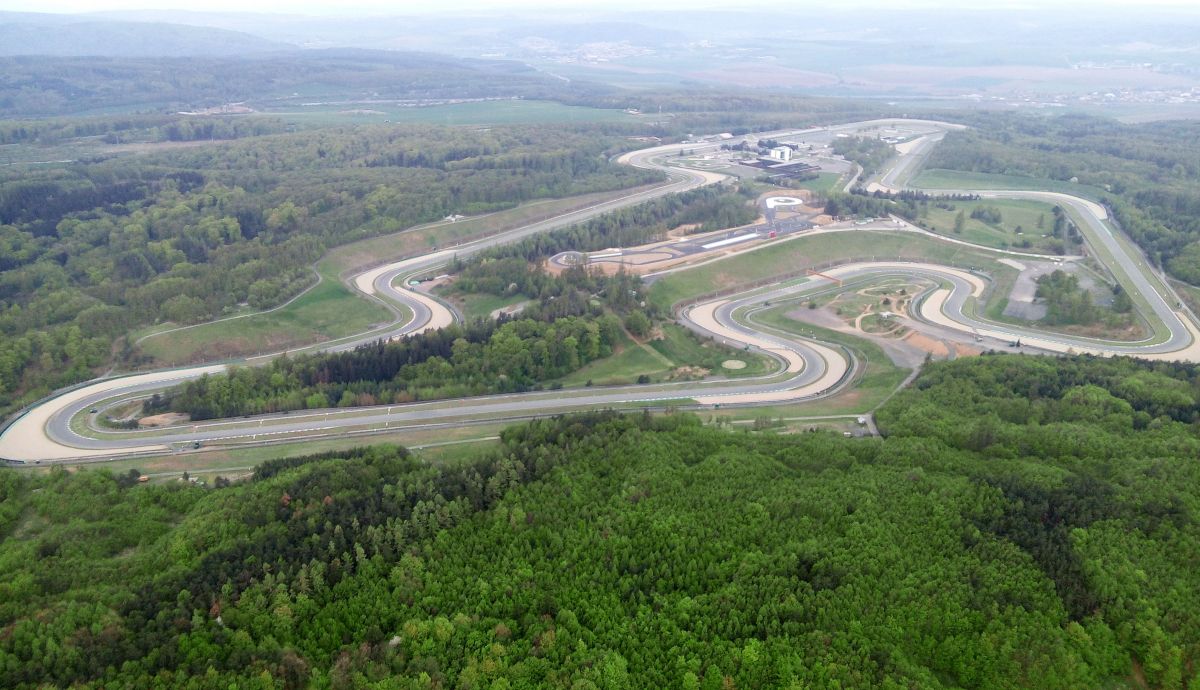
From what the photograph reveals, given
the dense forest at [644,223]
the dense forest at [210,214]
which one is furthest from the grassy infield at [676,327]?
the dense forest at [644,223]

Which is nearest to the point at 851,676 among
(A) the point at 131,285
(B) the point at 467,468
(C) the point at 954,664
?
(C) the point at 954,664

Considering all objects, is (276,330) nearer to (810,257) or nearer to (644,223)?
(644,223)

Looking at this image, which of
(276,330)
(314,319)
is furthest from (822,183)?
(276,330)

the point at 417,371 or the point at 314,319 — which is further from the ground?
the point at 417,371

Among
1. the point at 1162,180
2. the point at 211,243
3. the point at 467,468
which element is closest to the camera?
the point at 467,468

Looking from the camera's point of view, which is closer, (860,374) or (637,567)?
(637,567)

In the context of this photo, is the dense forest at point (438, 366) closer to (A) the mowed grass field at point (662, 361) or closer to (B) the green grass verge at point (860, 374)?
(A) the mowed grass field at point (662, 361)

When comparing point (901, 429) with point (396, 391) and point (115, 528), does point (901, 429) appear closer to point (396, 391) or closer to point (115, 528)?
point (396, 391)
